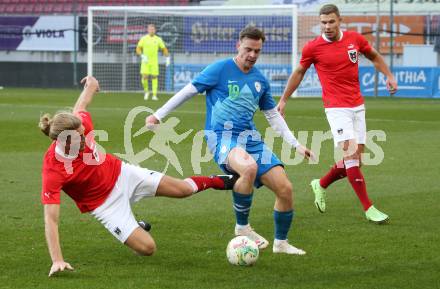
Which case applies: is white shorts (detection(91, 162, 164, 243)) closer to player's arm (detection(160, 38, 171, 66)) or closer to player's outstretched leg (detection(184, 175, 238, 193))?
player's outstretched leg (detection(184, 175, 238, 193))

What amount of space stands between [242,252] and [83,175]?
1372 mm

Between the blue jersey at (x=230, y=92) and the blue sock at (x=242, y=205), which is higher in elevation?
the blue jersey at (x=230, y=92)

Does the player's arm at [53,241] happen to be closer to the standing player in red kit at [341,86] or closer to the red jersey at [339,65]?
the standing player in red kit at [341,86]

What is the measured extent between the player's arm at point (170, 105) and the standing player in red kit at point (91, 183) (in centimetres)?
49

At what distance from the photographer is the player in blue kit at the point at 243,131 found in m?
8.27

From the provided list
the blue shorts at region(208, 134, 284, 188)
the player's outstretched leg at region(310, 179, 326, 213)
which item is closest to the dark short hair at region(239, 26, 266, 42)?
the blue shorts at region(208, 134, 284, 188)

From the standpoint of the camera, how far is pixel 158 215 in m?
10.2

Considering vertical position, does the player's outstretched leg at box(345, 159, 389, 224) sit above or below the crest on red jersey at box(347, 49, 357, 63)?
below

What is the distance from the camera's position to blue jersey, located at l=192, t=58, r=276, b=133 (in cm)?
848

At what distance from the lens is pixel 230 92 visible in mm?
8484

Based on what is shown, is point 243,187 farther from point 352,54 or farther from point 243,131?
point 352,54

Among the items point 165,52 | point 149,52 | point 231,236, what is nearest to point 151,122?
point 231,236

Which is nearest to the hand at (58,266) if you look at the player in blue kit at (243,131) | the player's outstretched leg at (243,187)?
the player in blue kit at (243,131)

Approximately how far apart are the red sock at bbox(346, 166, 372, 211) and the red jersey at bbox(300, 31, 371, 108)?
A: 696 millimetres
